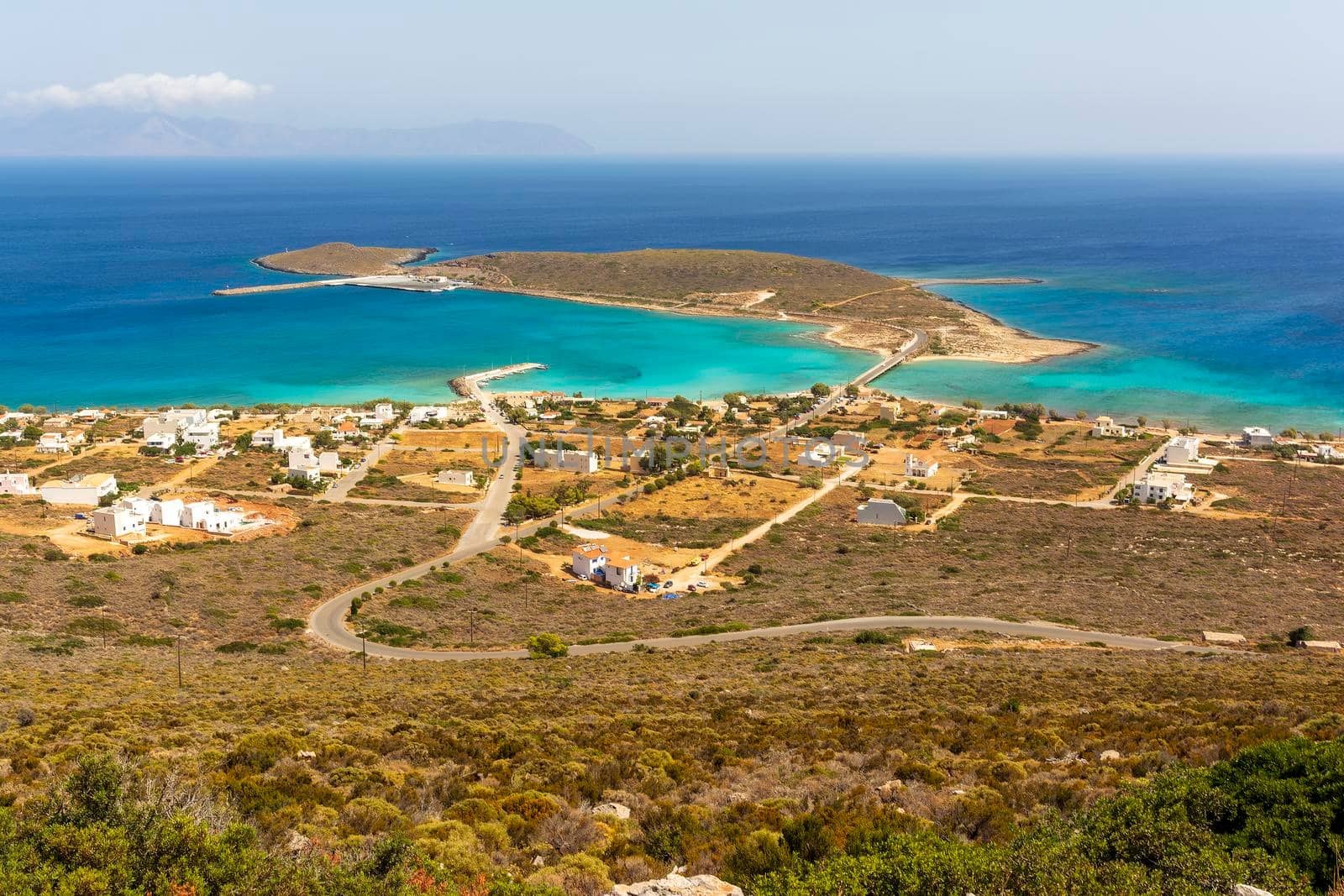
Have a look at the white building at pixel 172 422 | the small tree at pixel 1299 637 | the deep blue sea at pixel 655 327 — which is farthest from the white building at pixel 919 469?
the white building at pixel 172 422

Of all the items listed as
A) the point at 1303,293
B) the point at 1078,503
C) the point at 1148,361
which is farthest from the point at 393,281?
the point at 1303,293

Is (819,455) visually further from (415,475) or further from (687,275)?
(687,275)

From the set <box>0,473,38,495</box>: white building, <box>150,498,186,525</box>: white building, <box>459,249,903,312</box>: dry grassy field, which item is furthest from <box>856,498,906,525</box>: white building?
<box>459,249,903,312</box>: dry grassy field

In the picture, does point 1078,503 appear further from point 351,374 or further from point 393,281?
point 393,281

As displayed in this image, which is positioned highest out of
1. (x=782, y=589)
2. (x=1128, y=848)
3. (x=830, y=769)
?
(x=1128, y=848)

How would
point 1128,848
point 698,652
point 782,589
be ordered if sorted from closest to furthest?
point 1128,848 → point 698,652 → point 782,589

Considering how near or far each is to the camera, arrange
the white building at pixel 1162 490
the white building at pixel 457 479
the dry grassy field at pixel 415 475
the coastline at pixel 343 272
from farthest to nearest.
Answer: the coastline at pixel 343 272
the white building at pixel 457 479
the dry grassy field at pixel 415 475
the white building at pixel 1162 490

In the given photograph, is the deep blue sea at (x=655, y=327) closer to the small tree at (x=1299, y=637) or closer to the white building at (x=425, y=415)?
the white building at (x=425, y=415)
